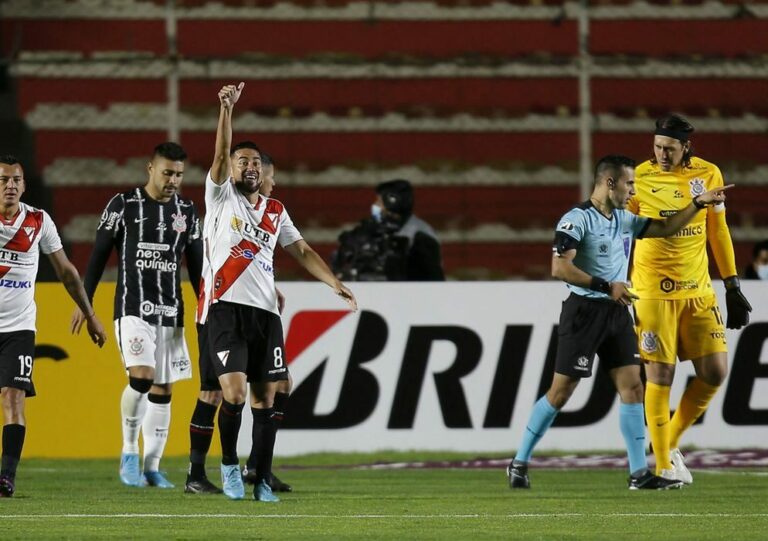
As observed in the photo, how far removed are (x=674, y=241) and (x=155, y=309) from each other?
301cm

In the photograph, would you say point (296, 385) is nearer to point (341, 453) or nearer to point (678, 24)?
point (341, 453)

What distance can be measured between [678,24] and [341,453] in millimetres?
7946

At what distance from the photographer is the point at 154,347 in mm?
9094

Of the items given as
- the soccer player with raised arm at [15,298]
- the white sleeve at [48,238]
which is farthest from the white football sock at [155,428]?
the white sleeve at [48,238]

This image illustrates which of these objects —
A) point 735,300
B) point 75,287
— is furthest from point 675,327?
point 75,287

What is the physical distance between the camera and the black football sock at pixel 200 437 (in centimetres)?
825

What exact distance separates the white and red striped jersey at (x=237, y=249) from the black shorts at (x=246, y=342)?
0.05m

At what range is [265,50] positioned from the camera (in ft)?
55.6

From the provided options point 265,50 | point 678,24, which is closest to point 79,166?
point 265,50

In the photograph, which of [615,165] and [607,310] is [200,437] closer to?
[607,310]

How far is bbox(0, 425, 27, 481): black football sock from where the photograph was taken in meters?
Result: 7.98

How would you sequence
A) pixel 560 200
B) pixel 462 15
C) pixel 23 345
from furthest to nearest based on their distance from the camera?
pixel 462 15 < pixel 560 200 < pixel 23 345

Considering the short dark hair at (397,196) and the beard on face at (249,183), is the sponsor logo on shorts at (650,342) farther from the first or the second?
the short dark hair at (397,196)

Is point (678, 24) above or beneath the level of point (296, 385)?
above
